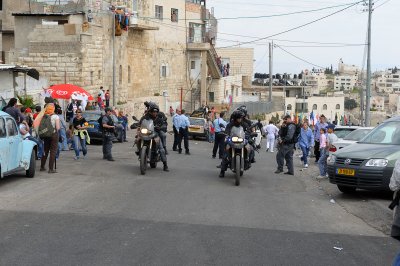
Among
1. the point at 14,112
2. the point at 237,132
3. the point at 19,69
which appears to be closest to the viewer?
the point at 237,132

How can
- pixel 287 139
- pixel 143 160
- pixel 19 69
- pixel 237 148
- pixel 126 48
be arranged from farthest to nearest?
pixel 126 48, pixel 19 69, pixel 287 139, pixel 143 160, pixel 237 148

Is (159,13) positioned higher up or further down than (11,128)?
higher up

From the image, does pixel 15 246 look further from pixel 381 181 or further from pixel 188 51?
pixel 188 51

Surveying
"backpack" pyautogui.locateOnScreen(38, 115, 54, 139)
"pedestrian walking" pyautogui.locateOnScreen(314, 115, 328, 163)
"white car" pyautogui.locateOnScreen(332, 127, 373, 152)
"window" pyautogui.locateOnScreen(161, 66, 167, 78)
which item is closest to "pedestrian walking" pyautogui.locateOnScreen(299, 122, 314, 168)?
"pedestrian walking" pyautogui.locateOnScreen(314, 115, 328, 163)

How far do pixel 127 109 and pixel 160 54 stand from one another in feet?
44.1

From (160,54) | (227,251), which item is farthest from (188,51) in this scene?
(227,251)

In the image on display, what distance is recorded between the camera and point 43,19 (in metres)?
37.3

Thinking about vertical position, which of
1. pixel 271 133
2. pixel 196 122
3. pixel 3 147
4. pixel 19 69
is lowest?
pixel 271 133

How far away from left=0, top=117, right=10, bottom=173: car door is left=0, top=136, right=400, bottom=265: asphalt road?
48 centimetres

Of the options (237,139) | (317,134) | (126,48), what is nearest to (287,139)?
(237,139)

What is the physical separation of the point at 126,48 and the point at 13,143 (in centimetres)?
3250

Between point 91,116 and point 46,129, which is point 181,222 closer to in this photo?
point 46,129

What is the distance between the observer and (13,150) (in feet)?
43.2

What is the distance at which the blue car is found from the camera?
1264cm
